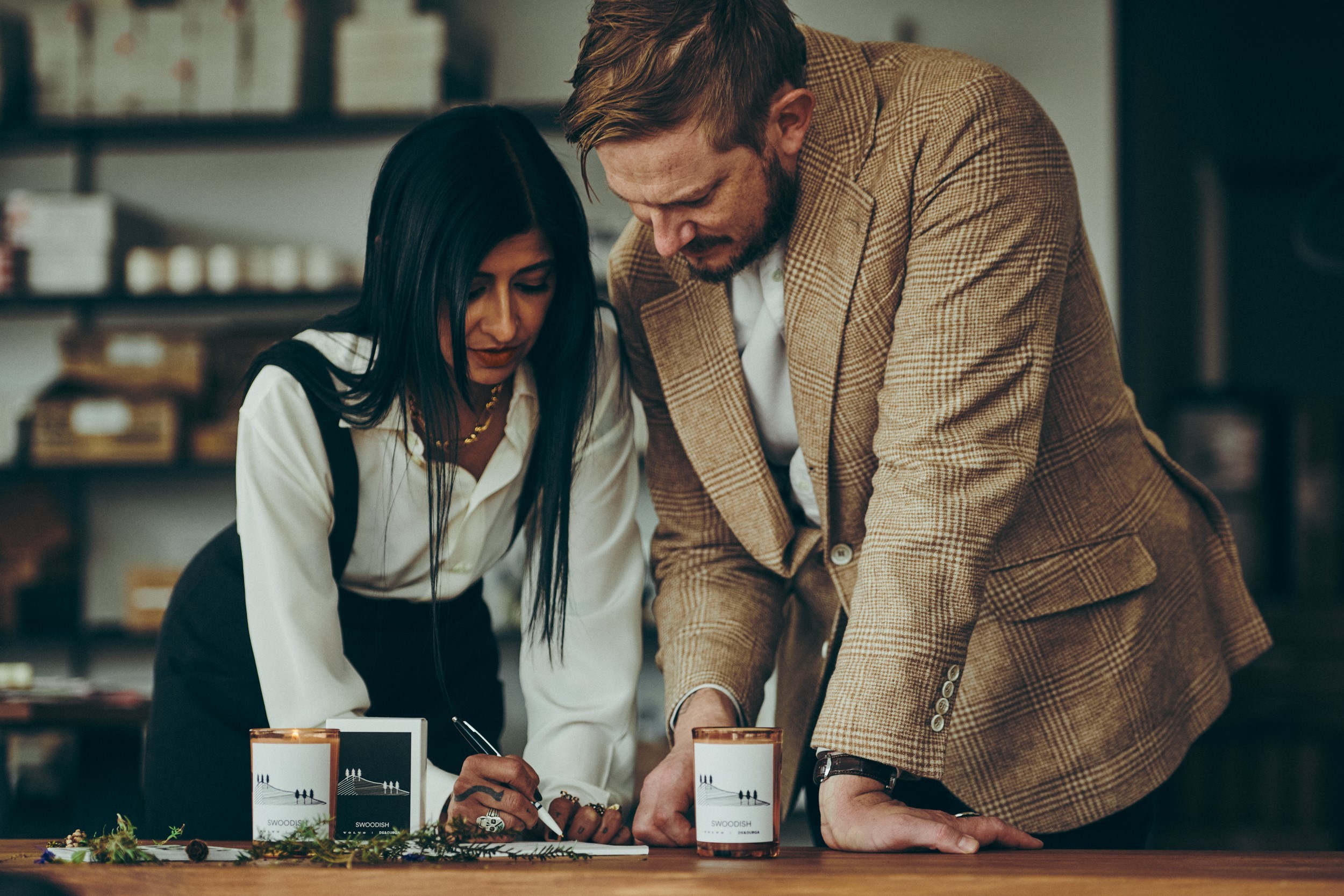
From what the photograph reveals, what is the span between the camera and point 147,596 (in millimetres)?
3586

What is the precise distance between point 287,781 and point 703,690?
504 millimetres

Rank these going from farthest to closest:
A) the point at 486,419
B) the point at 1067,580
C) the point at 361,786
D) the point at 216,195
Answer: the point at 216,195, the point at 486,419, the point at 1067,580, the point at 361,786

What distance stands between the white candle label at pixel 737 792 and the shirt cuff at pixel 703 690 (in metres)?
0.36

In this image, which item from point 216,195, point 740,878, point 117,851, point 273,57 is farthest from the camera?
point 216,195

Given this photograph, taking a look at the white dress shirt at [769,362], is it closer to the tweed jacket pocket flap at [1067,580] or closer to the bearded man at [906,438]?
the bearded man at [906,438]

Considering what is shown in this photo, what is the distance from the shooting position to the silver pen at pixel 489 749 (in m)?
1.17

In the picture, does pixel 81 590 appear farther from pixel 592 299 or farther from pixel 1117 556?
pixel 1117 556

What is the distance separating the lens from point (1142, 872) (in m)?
0.89

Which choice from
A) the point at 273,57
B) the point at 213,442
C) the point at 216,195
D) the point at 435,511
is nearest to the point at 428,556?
the point at 435,511

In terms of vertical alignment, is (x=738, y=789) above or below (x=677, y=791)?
above

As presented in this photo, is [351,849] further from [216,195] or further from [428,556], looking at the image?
[216,195]

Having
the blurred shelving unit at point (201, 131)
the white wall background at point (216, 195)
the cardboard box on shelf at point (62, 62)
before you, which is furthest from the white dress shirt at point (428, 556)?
the cardboard box on shelf at point (62, 62)

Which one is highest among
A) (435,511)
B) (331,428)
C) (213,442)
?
(331,428)

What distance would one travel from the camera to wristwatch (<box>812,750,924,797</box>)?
1.12 m
